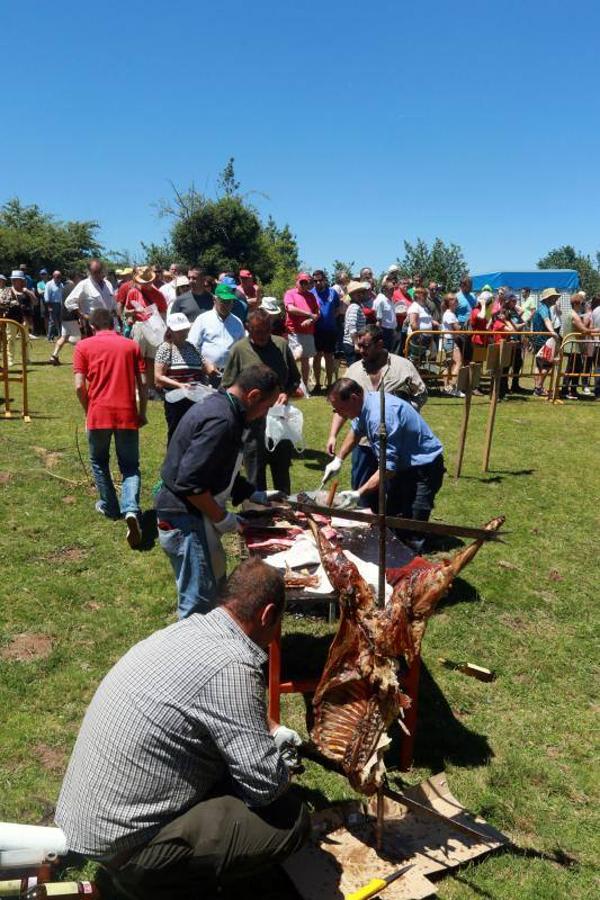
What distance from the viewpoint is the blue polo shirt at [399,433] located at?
5133 mm

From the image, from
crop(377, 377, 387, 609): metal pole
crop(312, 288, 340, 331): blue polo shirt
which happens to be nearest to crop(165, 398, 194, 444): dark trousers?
crop(377, 377, 387, 609): metal pole

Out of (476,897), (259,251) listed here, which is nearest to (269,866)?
(476,897)

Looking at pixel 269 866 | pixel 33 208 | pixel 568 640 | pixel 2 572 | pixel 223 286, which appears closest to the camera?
pixel 269 866

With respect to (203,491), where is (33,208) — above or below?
above

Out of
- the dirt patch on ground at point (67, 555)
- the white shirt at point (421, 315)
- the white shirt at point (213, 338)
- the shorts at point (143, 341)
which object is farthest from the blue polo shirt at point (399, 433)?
the white shirt at point (421, 315)

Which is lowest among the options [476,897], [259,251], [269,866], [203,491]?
[476,897]

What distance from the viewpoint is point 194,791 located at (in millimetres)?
2535

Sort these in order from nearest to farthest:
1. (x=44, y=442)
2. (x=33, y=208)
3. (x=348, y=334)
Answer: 1. (x=44, y=442)
2. (x=348, y=334)
3. (x=33, y=208)

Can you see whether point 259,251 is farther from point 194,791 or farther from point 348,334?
point 194,791

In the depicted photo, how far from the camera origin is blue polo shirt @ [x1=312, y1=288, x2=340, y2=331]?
1212 centimetres

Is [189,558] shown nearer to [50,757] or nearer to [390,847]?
[50,757]

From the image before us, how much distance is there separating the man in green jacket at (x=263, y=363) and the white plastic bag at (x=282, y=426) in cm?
8

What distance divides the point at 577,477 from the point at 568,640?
4.45 meters

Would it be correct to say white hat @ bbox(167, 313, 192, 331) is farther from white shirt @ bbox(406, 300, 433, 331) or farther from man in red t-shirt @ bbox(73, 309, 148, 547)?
white shirt @ bbox(406, 300, 433, 331)
